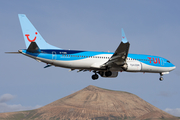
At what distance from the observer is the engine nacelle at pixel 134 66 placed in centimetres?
4678

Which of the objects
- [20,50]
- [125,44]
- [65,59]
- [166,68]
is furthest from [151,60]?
[20,50]

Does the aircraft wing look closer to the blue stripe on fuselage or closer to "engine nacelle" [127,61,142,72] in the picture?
"engine nacelle" [127,61,142,72]

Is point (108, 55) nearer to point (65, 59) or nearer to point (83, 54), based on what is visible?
point (83, 54)

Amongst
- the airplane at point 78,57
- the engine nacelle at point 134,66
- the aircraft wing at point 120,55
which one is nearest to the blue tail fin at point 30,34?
the airplane at point 78,57

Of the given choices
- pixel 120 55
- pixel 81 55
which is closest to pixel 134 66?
pixel 120 55

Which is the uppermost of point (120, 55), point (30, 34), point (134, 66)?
point (30, 34)

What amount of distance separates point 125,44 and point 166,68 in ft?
51.1

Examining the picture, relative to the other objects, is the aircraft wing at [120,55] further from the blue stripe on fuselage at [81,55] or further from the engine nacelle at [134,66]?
the blue stripe on fuselage at [81,55]

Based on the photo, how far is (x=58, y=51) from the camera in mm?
44188

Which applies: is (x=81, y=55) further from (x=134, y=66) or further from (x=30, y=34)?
(x=134, y=66)

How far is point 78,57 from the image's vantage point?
45031 mm

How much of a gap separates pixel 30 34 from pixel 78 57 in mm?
8399

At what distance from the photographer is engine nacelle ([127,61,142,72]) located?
1842 inches

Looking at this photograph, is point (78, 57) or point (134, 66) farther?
point (134, 66)
